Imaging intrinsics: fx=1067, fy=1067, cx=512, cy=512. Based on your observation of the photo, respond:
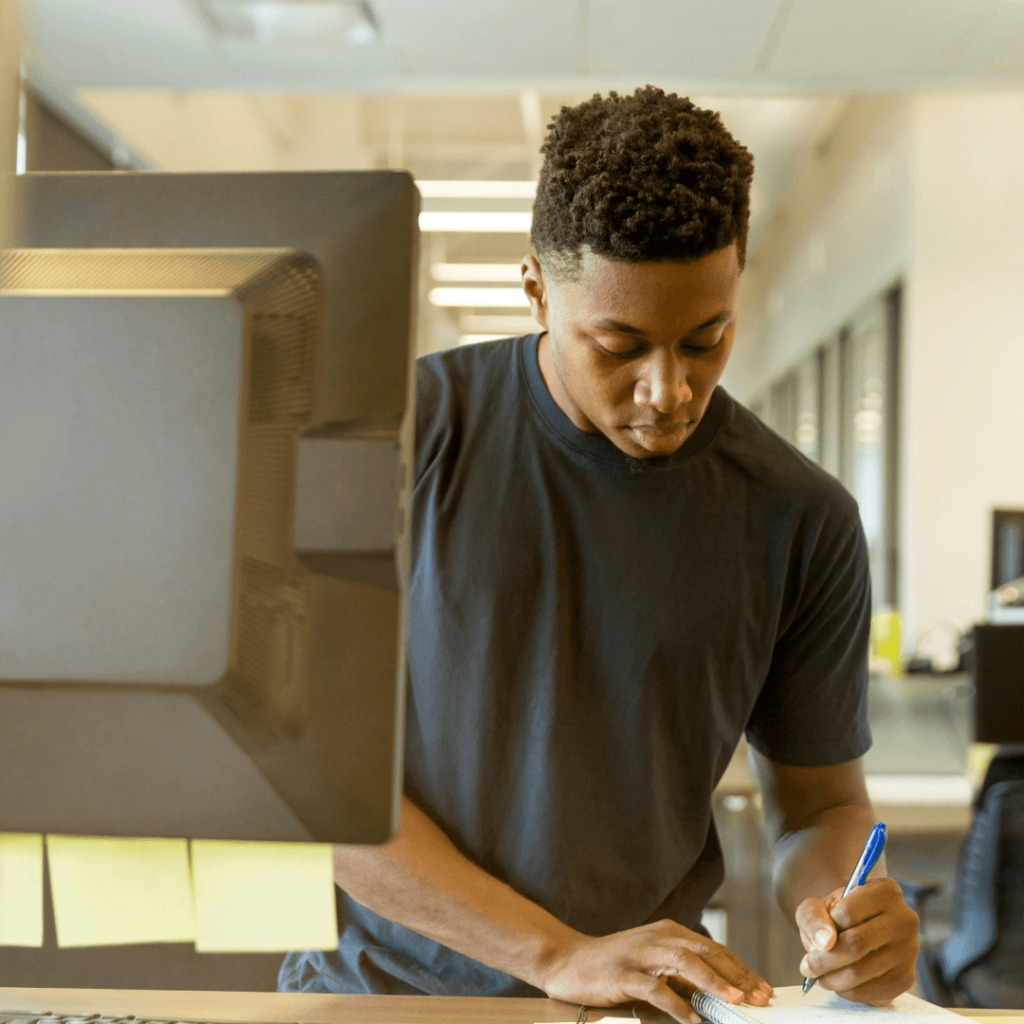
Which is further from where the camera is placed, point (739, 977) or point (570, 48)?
point (570, 48)

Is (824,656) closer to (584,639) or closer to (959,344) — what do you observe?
(584,639)

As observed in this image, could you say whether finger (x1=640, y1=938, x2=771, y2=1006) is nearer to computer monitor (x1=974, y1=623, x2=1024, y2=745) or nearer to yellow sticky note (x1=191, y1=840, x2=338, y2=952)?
yellow sticky note (x1=191, y1=840, x2=338, y2=952)

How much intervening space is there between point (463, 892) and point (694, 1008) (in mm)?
200

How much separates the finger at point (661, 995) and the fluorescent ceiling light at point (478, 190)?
4551 millimetres

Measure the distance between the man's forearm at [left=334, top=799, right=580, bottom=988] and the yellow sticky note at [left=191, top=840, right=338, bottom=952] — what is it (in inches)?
8.9

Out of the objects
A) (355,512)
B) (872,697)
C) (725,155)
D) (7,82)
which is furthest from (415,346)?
(872,697)

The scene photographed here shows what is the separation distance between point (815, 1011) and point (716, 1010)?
3.3 inches

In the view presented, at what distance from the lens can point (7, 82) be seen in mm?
500

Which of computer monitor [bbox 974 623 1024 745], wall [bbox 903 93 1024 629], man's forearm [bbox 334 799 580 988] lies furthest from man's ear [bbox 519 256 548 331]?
wall [bbox 903 93 1024 629]

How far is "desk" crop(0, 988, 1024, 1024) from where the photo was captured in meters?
0.74

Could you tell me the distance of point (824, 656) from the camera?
1.01m

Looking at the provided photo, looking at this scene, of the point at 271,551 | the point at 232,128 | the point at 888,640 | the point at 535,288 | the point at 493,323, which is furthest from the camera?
the point at 493,323

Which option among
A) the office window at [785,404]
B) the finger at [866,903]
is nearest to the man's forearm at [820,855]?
the finger at [866,903]

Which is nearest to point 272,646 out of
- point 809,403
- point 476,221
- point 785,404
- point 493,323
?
point 476,221
